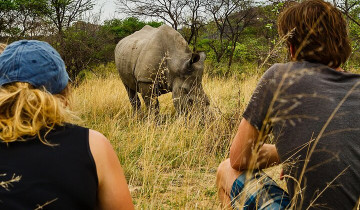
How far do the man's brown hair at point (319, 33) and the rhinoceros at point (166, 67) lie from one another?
3.43 meters

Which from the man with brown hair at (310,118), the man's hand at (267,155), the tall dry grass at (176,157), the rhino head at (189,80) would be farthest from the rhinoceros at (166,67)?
the man with brown hair at (310,118)

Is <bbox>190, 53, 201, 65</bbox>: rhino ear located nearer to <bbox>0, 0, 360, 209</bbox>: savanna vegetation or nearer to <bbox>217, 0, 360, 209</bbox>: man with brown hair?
<bbox>0, 0, 360, 209</bbox>: savanna vegetation

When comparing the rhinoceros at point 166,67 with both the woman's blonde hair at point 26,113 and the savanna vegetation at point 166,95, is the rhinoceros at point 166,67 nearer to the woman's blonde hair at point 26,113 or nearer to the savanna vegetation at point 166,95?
the savanna vegetation at point 166,95

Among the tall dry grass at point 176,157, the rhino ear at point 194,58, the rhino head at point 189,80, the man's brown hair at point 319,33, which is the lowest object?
the tall dry grass at point 176,157

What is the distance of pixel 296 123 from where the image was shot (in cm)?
191

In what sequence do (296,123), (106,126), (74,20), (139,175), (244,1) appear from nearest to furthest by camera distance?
(296,123) → (139,175) → (106,126) → (74,20) → (244,1)

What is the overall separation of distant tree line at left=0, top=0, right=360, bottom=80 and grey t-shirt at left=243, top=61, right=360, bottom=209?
3.28 metres

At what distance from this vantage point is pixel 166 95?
9359 millimetres

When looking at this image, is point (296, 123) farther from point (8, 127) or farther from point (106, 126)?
point (106, 126)

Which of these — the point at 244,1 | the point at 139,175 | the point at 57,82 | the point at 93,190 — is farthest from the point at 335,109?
the point at 244,1

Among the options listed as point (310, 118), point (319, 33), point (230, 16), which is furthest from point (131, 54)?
point (230, 16)

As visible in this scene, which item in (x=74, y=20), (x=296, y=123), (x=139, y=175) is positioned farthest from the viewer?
(x=74, y=20)

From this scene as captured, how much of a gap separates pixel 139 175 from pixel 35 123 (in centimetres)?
242

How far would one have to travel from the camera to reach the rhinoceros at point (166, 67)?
6070mm
